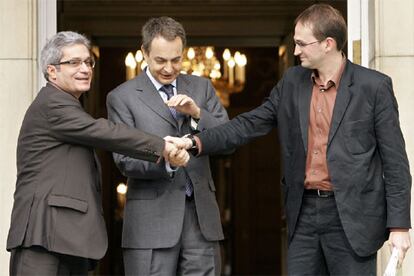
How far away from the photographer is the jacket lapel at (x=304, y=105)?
495 cm

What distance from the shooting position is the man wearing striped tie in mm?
5078

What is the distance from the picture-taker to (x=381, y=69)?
5965 mm

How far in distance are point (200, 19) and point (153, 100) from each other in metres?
3.90

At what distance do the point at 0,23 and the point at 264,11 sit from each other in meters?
3.02

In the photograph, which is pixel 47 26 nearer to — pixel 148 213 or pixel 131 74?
pixel 148 213

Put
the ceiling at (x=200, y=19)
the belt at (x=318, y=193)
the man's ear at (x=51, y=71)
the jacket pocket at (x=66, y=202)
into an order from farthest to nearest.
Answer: the ceiling at (x=200, y=19), the man's ear at (x=51, y=71), the belt at (x=318, y=193), the jacket pocket at (x=66, y=202)

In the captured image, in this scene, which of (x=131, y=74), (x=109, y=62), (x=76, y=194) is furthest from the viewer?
(x=109, y=62)

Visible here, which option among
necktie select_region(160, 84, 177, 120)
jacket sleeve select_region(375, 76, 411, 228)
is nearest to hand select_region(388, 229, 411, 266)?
jacket sleeve select_region(375, 76, 411, 228)

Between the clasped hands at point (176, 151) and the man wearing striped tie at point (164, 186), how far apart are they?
0.07m

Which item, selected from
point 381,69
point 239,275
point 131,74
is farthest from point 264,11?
point 239,275

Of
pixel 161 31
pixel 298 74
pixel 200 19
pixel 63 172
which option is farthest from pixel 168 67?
pixel 200 19

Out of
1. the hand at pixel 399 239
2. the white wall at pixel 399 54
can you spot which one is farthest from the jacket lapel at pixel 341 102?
the white wall at pixel 399 54

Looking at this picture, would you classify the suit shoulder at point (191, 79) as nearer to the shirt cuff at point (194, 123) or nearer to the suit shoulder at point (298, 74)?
the shirt cuff at point (194, 123)

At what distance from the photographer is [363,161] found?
485 cm
